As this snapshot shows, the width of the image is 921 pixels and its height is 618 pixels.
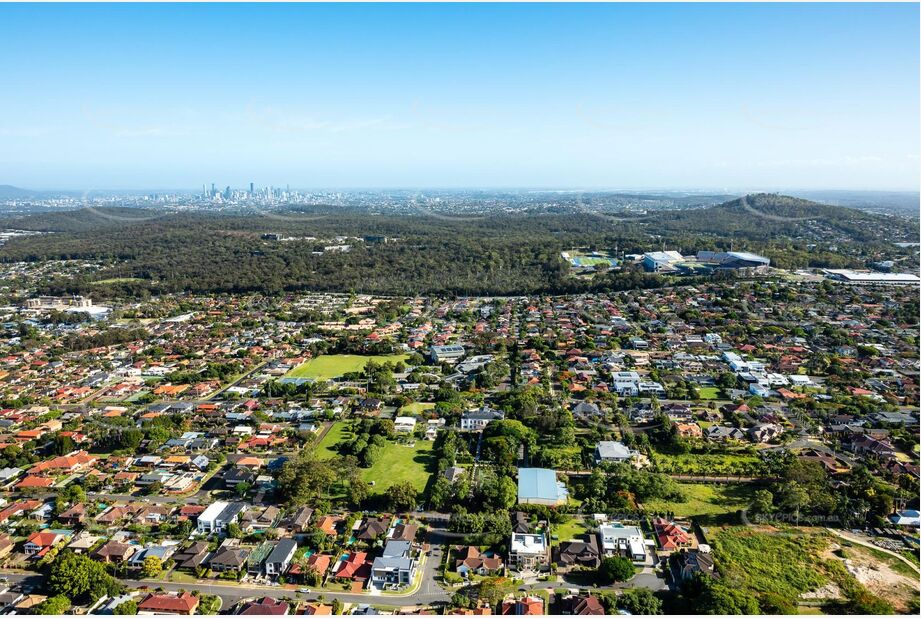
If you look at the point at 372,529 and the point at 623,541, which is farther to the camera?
the point at 372,529

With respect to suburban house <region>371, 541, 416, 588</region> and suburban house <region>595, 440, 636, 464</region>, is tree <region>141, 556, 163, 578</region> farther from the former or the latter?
suburban house <region>595, 440, 636, 464</region>

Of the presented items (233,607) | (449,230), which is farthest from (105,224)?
(233,607)

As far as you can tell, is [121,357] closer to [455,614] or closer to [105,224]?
[455,614]

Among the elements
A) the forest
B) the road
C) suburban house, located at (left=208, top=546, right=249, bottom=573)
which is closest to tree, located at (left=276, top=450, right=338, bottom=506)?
suburban house, located at (left=208, top=546, right=249, bottom=573)

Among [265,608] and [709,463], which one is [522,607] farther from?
[709,463]

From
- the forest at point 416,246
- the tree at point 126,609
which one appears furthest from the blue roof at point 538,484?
the forest at point 416,246

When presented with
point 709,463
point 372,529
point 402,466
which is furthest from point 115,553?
point 709,463
